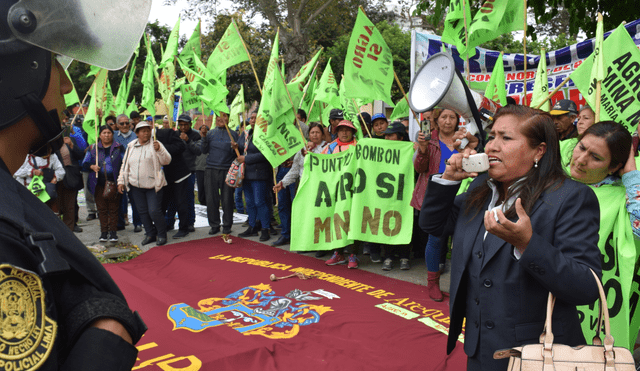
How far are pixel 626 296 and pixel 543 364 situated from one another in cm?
183

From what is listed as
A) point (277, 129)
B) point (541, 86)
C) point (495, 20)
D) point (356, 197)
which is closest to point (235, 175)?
point (277, 129)

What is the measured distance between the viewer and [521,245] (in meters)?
1.59

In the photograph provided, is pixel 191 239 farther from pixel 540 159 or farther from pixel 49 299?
pixel 49 299

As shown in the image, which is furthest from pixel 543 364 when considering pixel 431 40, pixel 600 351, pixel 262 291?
pixel 431 40

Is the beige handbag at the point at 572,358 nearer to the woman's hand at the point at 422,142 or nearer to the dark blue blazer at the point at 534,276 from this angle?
the dark blue blazer at the point at 534,276

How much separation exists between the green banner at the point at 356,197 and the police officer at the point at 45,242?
15.7ft

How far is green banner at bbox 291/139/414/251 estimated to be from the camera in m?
5.74

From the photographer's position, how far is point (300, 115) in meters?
8.07

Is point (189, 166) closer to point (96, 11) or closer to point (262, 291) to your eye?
point (262, 291)

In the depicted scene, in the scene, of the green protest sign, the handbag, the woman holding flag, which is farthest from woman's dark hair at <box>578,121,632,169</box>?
the green protest sign

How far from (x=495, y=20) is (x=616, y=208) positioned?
2.59 m

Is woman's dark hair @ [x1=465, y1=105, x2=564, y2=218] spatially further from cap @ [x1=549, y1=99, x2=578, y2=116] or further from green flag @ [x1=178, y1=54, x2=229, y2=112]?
green flag @ [x1=178, y1=54, x2=229, y2=112]

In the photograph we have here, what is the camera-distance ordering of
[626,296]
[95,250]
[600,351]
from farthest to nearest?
[95,250] → [626,296] → [600,351]

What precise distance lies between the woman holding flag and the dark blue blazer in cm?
136
